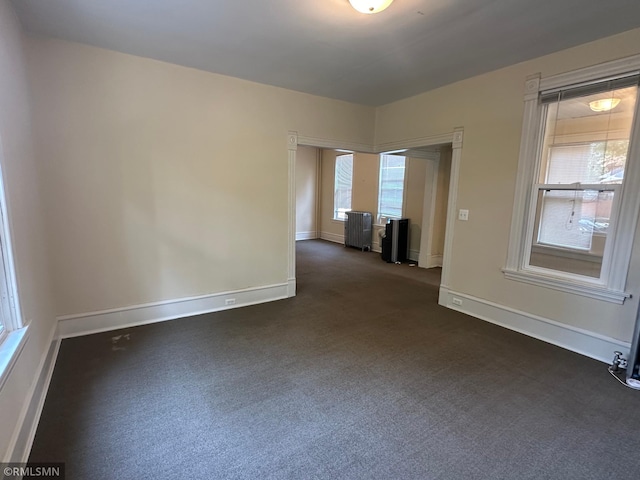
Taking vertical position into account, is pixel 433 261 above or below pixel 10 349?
below

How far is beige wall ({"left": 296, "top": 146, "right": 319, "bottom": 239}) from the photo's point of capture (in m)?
8.78

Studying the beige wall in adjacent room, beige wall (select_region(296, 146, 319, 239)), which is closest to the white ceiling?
the beige wall in adjacent room

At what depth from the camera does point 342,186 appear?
8.52 m

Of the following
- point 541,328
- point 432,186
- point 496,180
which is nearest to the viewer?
point 541,328

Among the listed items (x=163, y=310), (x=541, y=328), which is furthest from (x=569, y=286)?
(x=163, y=310)

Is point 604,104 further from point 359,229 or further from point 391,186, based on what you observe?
point 359,229

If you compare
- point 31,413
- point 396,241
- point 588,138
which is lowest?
point 31,413

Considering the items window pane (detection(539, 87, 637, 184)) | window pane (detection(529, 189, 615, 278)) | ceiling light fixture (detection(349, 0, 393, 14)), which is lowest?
window pane (detection(529, 189, 615, 278))

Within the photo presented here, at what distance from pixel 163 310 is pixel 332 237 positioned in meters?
5.98

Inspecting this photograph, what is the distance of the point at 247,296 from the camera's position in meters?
3.87

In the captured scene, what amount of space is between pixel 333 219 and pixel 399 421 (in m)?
7.13

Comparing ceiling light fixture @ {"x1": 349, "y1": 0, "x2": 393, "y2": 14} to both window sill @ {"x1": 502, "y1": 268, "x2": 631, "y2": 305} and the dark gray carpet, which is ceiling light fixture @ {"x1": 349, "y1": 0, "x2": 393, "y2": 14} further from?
window sill @ {"x1": 502, "y1": 268, "x2": 631, "y2": 305}

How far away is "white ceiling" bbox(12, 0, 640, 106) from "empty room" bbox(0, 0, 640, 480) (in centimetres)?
2

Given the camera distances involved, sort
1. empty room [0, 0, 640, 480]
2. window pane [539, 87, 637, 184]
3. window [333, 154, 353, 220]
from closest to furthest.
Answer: empty room [0, 0, 640, 480] < window pane [539, 87, 637, 184] < window [333, 154, 353, 220]
